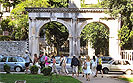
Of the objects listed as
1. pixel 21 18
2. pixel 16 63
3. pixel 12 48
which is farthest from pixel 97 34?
pixel 16 63

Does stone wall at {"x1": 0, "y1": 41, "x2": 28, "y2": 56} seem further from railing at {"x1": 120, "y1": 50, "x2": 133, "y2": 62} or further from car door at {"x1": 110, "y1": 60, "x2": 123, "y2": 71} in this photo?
railing at {"x1": 120, "y1": 50, "x2": 133, "y2": 62}

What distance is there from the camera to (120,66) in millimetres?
25391

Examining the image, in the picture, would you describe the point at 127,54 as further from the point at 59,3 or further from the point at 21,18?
the point at 21,18

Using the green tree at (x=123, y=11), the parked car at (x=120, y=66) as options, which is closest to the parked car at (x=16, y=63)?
the parked car at (x=120, y=66)

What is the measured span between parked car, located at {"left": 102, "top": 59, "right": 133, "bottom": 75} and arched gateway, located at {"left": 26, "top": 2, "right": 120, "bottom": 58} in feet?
26.1

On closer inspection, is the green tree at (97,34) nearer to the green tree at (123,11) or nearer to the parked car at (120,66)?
the green tree at (123,11)

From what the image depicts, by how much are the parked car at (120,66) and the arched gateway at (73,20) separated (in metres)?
7.96

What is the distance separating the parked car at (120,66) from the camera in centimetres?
2506

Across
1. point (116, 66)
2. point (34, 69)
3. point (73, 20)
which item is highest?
point (73, 20)

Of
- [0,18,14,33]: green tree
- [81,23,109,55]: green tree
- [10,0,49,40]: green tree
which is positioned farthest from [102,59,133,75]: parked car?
[0,18,14,33]: green tree

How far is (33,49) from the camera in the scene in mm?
33969

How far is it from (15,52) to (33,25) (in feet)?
22.5

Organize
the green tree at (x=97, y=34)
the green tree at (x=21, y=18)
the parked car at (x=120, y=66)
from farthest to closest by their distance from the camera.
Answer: the green tree at (x=21, y=18), the green tree at (x=97, y=34), the parked car at (x=120, y=66)

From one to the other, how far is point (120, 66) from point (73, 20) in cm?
1078
